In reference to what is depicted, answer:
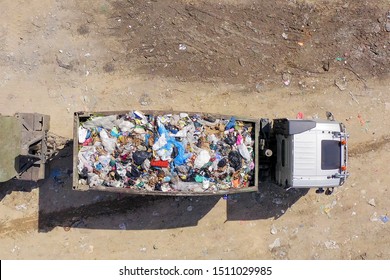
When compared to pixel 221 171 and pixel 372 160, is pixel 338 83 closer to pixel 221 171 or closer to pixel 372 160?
pixel 372 160

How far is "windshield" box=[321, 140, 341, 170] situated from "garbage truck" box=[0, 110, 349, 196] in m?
0.02

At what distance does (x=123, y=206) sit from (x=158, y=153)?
2.14m

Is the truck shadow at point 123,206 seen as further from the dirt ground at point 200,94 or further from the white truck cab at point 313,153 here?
the white truck cab at point 313,153

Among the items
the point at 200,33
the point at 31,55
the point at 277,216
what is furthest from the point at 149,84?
the point at 277,216

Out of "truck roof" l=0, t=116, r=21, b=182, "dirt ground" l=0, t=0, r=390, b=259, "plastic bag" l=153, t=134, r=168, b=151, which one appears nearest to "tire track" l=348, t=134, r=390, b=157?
"dirt ground" l=0, t=0, r=390, b=259

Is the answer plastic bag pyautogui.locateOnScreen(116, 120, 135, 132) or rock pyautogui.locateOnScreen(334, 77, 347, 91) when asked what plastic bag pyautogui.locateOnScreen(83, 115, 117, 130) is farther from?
rock pyautogui.locateOnScreen(334, 77, 347, 91)

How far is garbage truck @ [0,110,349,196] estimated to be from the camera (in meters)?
8.09

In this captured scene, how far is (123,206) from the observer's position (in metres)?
9.60

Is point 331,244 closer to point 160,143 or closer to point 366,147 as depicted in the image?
point 366,147

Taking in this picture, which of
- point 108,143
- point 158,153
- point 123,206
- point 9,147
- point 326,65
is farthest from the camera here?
point 326,65

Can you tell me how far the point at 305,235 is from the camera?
31.9ft

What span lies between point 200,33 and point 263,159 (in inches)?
120

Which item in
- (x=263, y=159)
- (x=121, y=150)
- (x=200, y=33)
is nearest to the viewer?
(x=121, y=150)

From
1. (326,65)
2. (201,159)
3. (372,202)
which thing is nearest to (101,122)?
(201,159)
